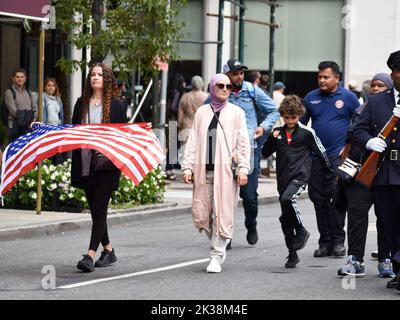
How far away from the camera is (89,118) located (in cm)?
1188

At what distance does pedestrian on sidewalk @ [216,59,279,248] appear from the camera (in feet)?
43.8

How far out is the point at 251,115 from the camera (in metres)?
13.6

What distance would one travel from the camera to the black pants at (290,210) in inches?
474

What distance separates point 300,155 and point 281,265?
106 centimetres

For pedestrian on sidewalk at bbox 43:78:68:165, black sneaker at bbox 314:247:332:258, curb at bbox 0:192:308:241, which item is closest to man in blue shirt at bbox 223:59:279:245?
black sneaker at bbox 314:247:332:258

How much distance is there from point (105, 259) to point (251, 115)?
102 inches

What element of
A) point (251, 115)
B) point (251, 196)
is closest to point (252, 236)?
point (251, 196)

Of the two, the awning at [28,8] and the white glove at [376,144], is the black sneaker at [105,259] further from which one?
the awning at [28,8]

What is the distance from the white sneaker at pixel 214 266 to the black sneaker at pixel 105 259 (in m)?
1.04

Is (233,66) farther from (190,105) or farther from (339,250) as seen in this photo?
(190,105)

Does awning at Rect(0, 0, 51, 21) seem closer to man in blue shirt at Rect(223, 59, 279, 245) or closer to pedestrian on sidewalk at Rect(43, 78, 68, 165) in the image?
man in blue shirt at Rect(223, 59, 279, 245)

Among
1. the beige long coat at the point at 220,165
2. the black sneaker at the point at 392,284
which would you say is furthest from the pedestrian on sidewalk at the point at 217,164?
the black sneaker at the point at 392,284
